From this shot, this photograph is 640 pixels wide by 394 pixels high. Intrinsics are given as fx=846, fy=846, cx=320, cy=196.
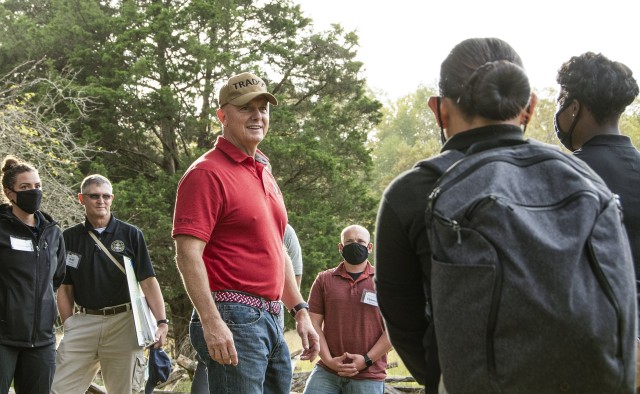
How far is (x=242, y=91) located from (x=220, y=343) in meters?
1.48

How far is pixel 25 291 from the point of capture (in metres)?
6.61

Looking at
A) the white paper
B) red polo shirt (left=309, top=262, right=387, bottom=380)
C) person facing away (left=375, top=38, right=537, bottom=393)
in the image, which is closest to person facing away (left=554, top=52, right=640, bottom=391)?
person facing away (left=375, top=38, right=537, bottom=393)

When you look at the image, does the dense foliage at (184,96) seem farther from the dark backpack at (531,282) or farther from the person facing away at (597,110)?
the dark backpack at (531,282)

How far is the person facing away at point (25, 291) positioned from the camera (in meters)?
6.47

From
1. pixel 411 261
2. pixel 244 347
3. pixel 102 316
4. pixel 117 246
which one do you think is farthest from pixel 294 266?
pixel 411 261

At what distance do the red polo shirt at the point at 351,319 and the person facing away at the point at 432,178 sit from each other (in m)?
4.51

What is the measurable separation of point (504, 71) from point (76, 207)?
44.3ft

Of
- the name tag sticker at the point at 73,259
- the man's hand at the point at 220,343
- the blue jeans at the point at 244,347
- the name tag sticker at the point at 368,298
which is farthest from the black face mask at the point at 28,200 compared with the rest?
the man's hand at the point at 220,343

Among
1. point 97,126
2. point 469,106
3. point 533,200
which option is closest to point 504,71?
point 469,106

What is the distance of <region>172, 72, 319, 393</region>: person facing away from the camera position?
4.25 metres

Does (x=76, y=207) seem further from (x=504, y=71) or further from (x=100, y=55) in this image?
(x=504, y=71)

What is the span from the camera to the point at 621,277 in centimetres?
224

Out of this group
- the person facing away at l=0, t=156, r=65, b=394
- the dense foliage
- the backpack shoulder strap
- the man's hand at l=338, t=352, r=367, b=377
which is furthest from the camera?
the dense foliage

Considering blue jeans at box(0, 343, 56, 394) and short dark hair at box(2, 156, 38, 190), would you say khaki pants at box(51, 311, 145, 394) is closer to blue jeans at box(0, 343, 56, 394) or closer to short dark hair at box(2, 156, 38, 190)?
blue jeans at box(0, 343, 56, 394)
